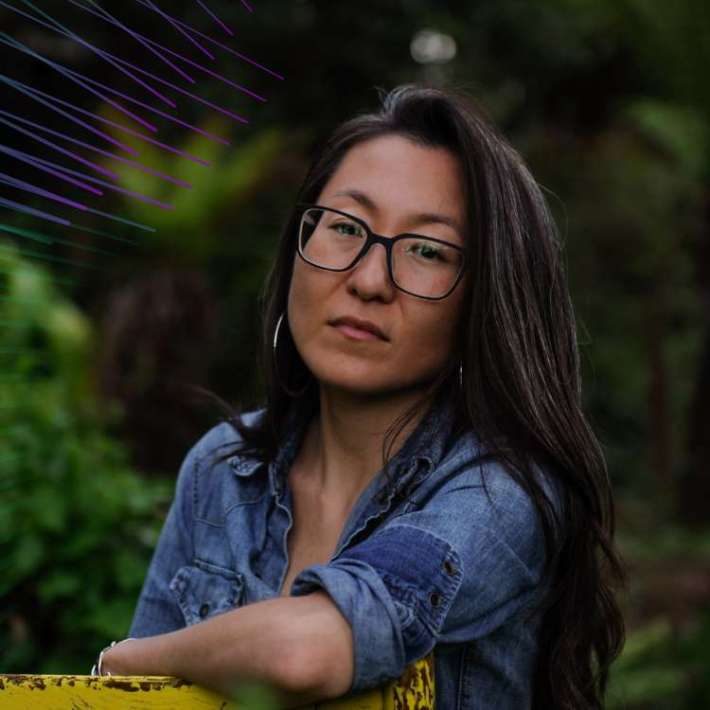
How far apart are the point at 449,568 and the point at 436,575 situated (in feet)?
0.11

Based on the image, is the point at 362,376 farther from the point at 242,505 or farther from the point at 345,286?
the point at 242,505

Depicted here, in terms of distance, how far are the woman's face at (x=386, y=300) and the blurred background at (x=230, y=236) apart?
0.32 m

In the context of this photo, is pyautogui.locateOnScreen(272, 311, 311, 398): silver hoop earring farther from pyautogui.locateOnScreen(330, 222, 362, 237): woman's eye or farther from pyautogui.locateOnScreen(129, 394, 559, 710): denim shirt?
pyautogui.locateOnScreen(330, 222, 362, 237): woman's eye

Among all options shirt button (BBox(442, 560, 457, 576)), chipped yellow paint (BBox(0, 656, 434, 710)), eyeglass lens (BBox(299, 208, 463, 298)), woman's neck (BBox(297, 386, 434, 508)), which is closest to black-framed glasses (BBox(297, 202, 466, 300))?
eyeglass lens (BBox(299, 208, 463, 298))

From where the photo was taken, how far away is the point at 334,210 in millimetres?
2100

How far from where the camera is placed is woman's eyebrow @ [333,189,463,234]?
6.79 feet

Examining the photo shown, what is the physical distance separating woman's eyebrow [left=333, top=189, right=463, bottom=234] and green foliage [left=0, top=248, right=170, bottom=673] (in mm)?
1185

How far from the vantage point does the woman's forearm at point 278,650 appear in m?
1.55

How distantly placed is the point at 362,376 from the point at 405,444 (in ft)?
0.58

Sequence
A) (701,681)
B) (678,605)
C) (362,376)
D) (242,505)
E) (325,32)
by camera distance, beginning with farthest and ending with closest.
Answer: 1. (325,32)
2. (678,605)
3. (701,681)
4. (242,505)
5. (362,376)

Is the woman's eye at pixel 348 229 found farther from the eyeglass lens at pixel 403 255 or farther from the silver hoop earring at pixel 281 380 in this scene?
the silver hoop earring at pixel 281 380

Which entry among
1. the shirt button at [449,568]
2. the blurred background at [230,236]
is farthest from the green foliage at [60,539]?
the shirt button at [449,568]

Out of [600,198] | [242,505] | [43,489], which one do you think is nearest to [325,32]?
[600,198]

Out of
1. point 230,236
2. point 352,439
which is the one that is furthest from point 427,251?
point 230,236
